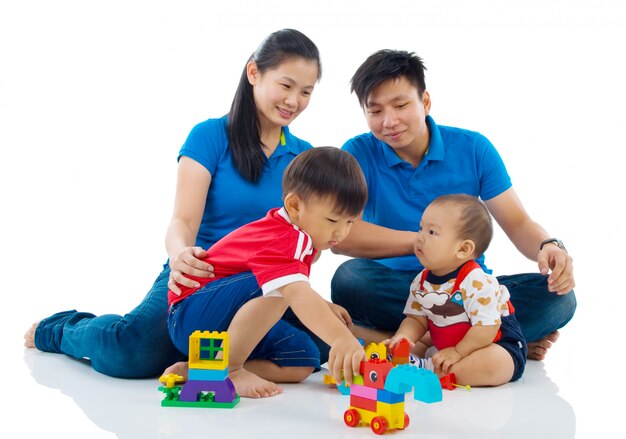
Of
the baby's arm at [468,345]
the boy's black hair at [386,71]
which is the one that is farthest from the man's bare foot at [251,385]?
the boy's black hair at [386,71]

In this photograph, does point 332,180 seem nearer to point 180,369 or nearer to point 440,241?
point 440,241

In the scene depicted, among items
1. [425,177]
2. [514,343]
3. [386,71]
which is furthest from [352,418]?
[386,71]

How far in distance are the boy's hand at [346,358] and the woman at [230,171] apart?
75cm

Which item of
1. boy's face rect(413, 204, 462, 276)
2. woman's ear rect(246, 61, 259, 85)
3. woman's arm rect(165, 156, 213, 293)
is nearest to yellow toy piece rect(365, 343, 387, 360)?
boy's face rect(413, 204, 462, 276)

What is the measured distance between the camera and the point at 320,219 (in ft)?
6.27

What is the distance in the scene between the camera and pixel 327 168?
190 centimetres

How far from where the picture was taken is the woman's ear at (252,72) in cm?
250

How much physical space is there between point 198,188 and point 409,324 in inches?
30.8

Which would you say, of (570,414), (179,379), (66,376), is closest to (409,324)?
(570,414)

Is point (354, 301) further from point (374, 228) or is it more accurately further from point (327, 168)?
point (327, 168)

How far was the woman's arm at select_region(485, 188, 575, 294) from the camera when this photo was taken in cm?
235

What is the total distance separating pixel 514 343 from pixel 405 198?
25.7 inches

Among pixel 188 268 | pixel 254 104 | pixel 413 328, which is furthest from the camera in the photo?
pixel 254 104

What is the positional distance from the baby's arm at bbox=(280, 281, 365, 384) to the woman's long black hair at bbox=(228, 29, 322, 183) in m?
0.73
